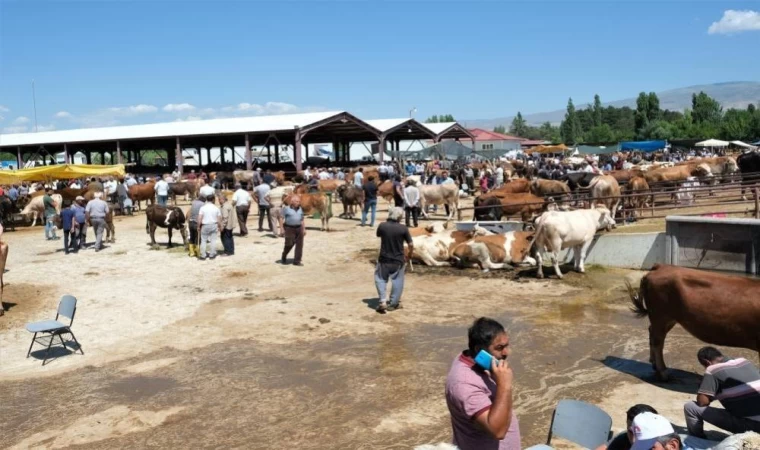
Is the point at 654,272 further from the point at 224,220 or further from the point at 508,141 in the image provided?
the point at 508,141

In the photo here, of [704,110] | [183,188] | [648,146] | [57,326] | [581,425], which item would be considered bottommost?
[57,326]

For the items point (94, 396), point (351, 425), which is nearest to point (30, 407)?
point (94, 396)

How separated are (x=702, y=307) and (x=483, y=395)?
4552 millimetres

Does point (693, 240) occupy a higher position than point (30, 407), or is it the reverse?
point (693, 240)

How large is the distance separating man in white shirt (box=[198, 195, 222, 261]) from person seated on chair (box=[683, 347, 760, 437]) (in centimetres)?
1208

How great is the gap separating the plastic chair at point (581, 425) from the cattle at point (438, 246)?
32.1ft

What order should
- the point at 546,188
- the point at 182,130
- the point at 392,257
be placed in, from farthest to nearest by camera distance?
1. the point at 182,130
2. the point at 546,188
3. the point at 392,257

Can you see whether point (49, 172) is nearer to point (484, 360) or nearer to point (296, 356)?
point (296, 356)

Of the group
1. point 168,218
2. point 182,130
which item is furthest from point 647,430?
point 182,130

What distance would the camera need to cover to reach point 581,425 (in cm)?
462

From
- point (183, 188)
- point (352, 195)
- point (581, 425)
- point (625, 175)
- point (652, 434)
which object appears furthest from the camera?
point (183, 188)

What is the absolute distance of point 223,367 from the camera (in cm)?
824

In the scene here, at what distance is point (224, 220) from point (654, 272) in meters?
11.1

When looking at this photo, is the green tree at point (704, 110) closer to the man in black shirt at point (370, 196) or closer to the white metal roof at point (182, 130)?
the white metal roof at point (182, 130)
